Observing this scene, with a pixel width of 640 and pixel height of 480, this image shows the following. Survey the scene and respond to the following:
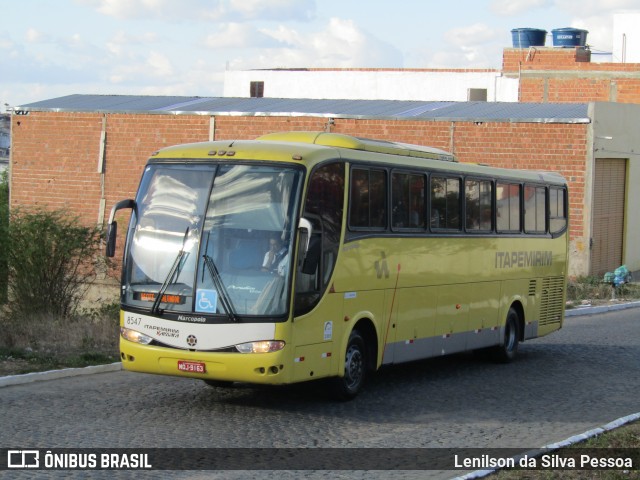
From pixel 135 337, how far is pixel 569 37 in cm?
4551

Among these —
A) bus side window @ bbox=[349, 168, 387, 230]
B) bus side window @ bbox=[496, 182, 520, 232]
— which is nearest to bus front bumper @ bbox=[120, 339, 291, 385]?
bus side window @ bbox=[349, 168, 387, 230]

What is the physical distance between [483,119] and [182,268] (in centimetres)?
2130

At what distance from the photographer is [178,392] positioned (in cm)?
1288

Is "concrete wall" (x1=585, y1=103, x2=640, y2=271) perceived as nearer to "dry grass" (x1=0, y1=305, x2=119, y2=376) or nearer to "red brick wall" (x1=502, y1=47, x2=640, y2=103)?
"red brick wall" (x1=502, y1=47, x2=640, y2=103)

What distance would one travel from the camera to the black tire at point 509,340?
17.3 meters

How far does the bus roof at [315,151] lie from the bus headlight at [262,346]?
2.04m

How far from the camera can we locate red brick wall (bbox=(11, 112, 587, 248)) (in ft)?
101

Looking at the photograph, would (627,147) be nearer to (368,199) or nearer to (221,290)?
(368,199)

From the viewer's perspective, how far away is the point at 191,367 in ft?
37.2

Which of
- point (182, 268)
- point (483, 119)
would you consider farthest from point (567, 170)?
point (182, 268)

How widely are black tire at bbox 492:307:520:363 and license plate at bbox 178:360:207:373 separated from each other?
285 inches

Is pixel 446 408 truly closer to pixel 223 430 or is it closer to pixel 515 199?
pixel 223 430

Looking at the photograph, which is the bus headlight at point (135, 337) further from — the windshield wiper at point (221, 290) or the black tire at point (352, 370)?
the black tire at point (352, 370)

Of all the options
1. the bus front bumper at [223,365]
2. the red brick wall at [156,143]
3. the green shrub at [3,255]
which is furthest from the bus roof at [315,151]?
the red brick wall at [156,143]
